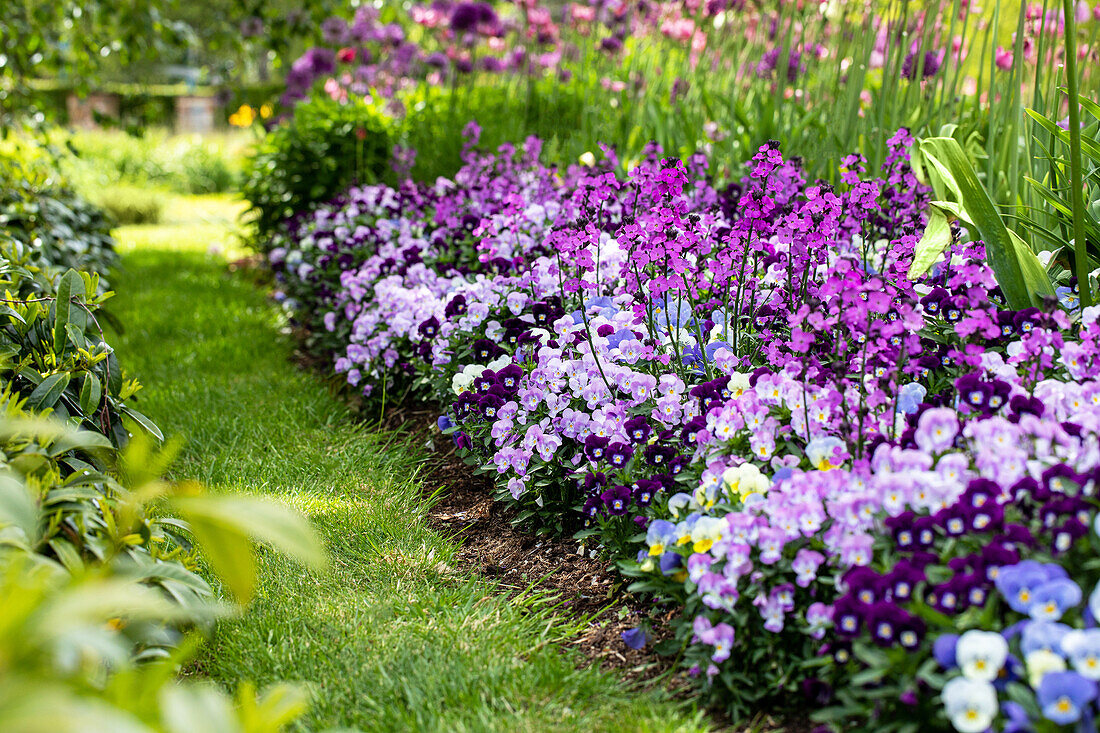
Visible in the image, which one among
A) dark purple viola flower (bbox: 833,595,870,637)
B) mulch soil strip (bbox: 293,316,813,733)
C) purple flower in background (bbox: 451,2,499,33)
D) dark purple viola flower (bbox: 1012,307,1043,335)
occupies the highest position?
purple flower in background (bbox: 451,2,499,33)

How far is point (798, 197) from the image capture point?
2.80m

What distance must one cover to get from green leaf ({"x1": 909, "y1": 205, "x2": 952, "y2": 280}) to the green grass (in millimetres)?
1271

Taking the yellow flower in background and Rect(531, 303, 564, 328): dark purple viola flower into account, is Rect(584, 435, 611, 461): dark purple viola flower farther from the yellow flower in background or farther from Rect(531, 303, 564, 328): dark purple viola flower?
the yellow flower in background

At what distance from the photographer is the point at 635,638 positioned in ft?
5.17

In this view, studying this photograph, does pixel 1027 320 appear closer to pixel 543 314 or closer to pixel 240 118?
pixel 543 314

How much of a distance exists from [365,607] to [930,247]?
1651mm

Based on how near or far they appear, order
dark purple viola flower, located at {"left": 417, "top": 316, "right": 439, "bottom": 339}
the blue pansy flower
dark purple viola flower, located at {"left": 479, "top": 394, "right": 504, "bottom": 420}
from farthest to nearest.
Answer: dark purple viola flower, located at {"left": 417, "top": 316, "right": 439, "bottom": 339} → dark purple viola flower, located at {"left": 479, "top": 394, "right": 504, "bottom": 420} → the blue pansy flower

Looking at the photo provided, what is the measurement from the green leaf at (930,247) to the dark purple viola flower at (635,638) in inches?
45.9

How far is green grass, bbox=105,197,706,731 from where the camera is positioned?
1.43 m

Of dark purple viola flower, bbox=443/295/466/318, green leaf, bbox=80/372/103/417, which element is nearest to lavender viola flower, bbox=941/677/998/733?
green leaf, bbox=80/372/103/417

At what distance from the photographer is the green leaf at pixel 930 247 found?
2.15m

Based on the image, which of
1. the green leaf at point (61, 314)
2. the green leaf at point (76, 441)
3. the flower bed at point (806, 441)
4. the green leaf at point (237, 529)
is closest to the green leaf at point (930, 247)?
the flower bed at point (806, 441)

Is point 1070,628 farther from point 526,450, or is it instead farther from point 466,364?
point 466,364

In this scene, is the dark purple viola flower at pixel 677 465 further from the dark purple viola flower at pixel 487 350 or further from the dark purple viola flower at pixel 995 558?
the dark purple viola flower at pixel 487 350
